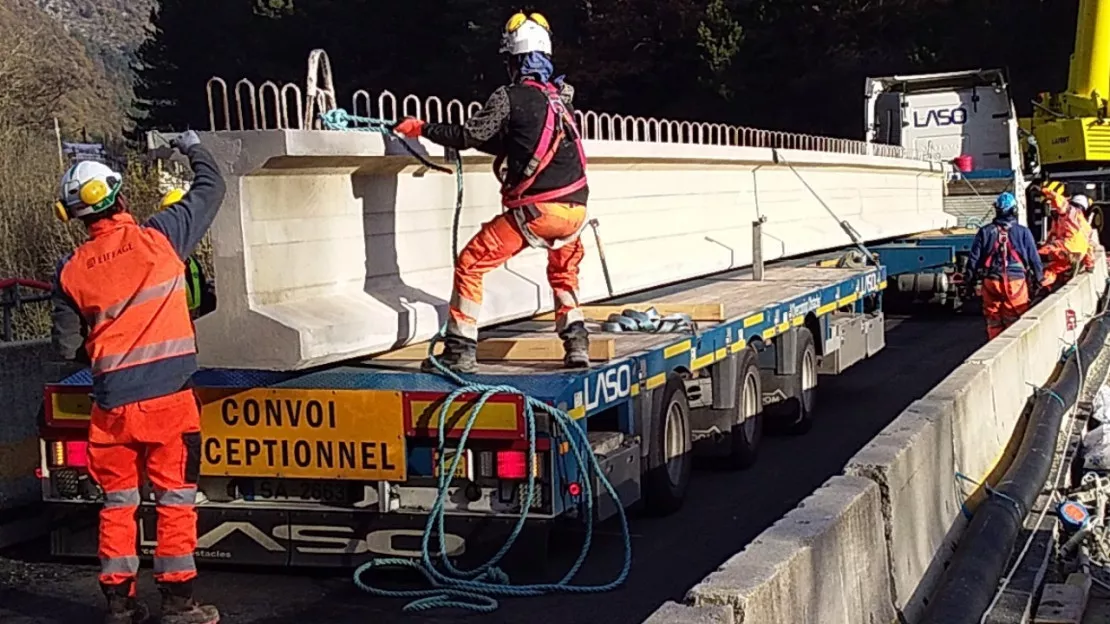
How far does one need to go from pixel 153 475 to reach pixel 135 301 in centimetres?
72

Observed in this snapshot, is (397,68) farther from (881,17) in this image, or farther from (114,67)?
(114,67)

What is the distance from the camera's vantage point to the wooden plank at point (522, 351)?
7723mm

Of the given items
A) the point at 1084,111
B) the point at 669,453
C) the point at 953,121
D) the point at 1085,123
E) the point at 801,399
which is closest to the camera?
the point at 669,453

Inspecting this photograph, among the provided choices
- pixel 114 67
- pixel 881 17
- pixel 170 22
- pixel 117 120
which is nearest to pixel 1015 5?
pixel 881 17

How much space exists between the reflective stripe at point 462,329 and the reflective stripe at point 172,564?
5.62 ft

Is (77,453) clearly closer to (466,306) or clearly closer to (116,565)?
(116,565)

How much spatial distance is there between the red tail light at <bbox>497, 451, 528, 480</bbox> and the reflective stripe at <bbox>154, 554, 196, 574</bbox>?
147 cm

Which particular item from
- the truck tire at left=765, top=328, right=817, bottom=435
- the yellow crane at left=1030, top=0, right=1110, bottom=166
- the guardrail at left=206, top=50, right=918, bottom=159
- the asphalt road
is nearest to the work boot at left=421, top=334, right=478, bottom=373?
the asphalt road

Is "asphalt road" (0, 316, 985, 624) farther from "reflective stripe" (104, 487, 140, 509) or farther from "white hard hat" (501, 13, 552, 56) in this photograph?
"white hard hat" (501, 13, 552, 56)

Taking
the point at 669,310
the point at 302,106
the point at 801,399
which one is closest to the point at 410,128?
the point at 302,106

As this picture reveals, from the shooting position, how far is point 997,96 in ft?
76.7

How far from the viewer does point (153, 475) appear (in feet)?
20.3

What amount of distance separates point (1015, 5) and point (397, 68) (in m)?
22.2

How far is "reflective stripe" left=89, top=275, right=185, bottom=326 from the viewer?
616cm
